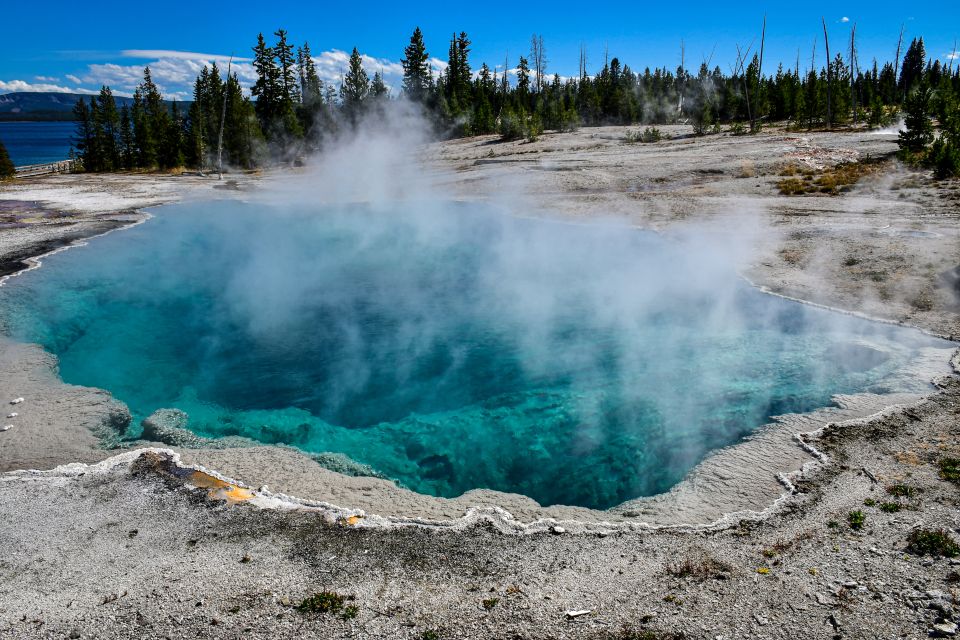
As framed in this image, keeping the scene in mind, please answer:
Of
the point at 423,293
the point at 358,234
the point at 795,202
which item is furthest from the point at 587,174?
the point at 423,293

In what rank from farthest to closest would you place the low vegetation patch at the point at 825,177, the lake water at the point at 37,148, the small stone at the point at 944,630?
1. the lake water at the point at 37,148
2. the low vegetation patch at the point at 825,177
3. the small stone at the point at 944,630

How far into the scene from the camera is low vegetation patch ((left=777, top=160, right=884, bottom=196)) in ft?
62.8

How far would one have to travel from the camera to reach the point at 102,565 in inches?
180

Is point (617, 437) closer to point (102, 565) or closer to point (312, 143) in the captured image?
point (102, 565)

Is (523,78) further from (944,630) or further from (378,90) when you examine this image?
(944,630)

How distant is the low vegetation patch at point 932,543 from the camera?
4.39m

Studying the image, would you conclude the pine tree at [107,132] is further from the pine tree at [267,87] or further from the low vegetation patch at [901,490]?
the low vegetation patch at [901,490]

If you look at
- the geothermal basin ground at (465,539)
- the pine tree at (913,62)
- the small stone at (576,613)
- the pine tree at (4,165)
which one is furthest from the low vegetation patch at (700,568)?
the pine tree at (913,62)

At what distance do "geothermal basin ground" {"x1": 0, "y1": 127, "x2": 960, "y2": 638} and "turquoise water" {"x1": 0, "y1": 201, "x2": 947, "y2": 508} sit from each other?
22.8 inches

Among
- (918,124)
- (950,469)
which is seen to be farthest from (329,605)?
(918,124)

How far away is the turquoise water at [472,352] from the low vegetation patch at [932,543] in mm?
2203

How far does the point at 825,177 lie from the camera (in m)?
20.1

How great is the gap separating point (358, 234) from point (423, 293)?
713 centimetres

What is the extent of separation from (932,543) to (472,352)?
21.5ft
